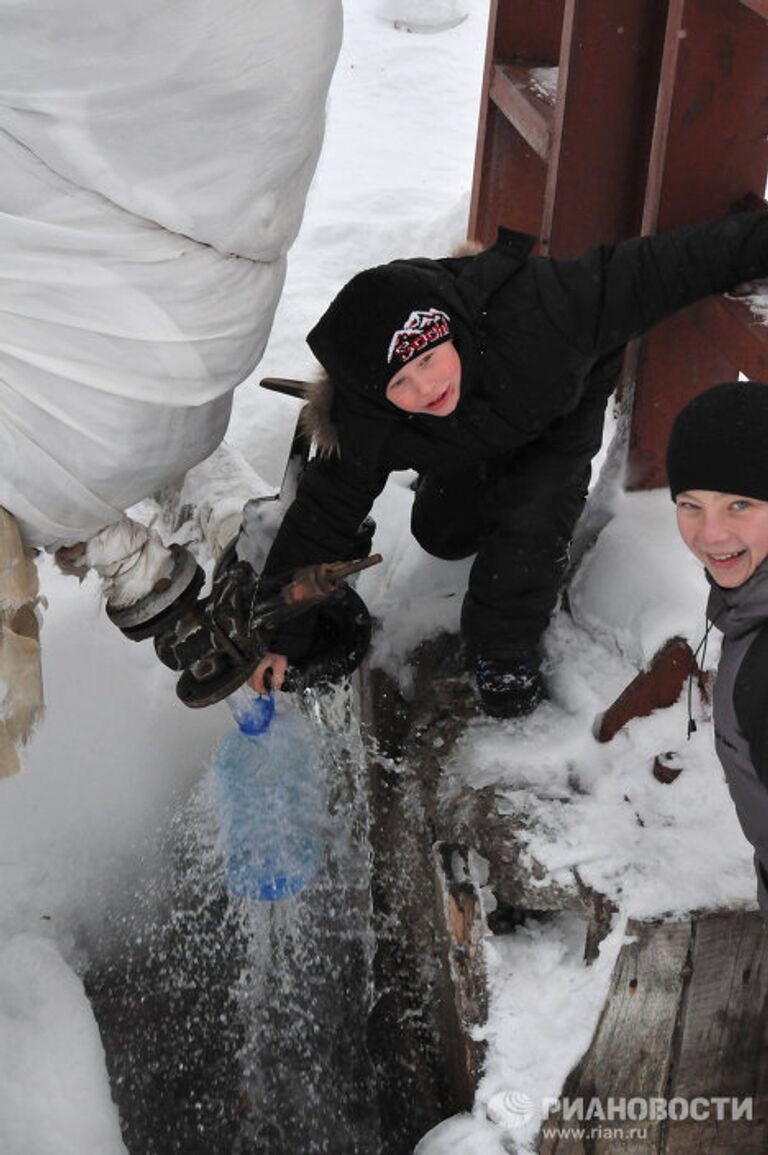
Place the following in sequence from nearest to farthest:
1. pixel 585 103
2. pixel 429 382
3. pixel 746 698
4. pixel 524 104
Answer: pixel 746 698 → pixel 429 382 → pixel 585 103 → pixel 524 104

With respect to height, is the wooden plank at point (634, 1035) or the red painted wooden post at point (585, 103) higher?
the red painted wooden post at point (585, 103)

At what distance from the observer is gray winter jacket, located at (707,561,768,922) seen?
1.58 meters

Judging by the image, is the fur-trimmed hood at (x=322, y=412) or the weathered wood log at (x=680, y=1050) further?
the fur-trimmed hood at (x=322, y=412)

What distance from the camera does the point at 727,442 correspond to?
160 cm

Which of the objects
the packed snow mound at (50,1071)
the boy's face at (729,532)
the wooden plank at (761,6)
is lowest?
the packed snow mound at (50,1071)

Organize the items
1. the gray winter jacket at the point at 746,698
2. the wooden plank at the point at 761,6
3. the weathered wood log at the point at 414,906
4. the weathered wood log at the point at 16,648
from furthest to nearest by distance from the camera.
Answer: the weathered wood log at the point at 414,906 < the weathered wood log at the point at 16,648 < the wooden plank at the point at 761,6 < the gray winter jacket at the point at 746,698

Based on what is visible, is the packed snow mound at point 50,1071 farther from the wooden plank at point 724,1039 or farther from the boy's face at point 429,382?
the boy's face at point 429,382

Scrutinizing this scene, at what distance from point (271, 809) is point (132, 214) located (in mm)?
1502

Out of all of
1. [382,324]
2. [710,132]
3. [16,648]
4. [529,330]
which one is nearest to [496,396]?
[529,330]

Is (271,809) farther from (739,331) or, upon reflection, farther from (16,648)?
(739,331)

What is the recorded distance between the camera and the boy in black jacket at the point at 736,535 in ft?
5.21

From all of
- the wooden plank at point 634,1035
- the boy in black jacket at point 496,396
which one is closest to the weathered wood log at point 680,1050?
the wooden plank at point 634,1035

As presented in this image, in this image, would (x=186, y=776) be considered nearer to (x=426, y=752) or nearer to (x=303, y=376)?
(x=426, y=752)

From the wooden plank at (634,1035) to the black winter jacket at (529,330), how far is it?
0.91 metres
